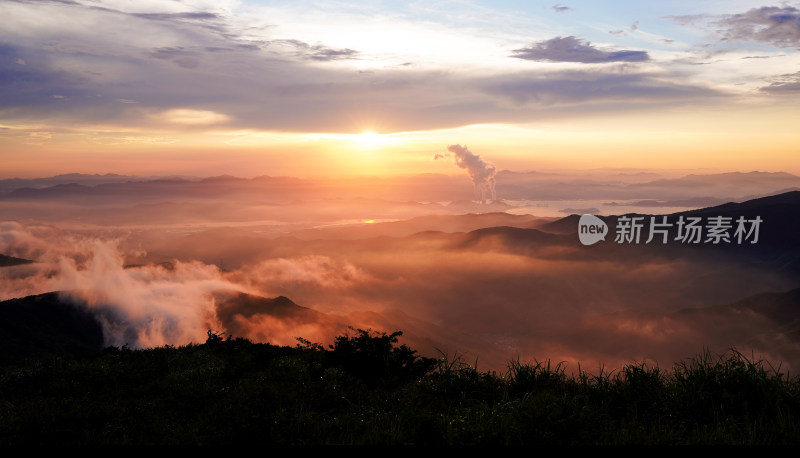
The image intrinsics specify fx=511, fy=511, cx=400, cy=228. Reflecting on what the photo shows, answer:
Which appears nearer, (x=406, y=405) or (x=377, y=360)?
(x=406, y=405)

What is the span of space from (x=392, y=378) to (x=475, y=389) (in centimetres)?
247

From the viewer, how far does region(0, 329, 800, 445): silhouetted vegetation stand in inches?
316

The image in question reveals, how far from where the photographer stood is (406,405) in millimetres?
9461

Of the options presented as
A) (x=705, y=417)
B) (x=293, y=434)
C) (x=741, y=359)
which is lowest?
(x=293, y=434)

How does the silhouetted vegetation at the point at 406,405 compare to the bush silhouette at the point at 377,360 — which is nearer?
the silhouetted vegetation at the point at 406,405

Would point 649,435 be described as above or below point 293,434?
above

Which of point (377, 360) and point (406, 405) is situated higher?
point (406, 405)

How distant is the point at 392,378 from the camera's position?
1211 centimetres

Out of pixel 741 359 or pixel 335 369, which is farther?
pixel 335 369

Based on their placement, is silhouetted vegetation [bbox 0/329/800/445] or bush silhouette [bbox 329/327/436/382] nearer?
silhouetted vegetation [bbox 0/329/800/445]

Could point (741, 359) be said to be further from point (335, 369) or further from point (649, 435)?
point (335, 369)

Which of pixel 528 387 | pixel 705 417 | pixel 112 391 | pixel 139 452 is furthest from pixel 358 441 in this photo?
pixel 112 391

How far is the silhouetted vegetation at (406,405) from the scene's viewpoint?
804 centimetres

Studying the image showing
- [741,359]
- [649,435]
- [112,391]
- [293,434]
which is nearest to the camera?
[649,435]
